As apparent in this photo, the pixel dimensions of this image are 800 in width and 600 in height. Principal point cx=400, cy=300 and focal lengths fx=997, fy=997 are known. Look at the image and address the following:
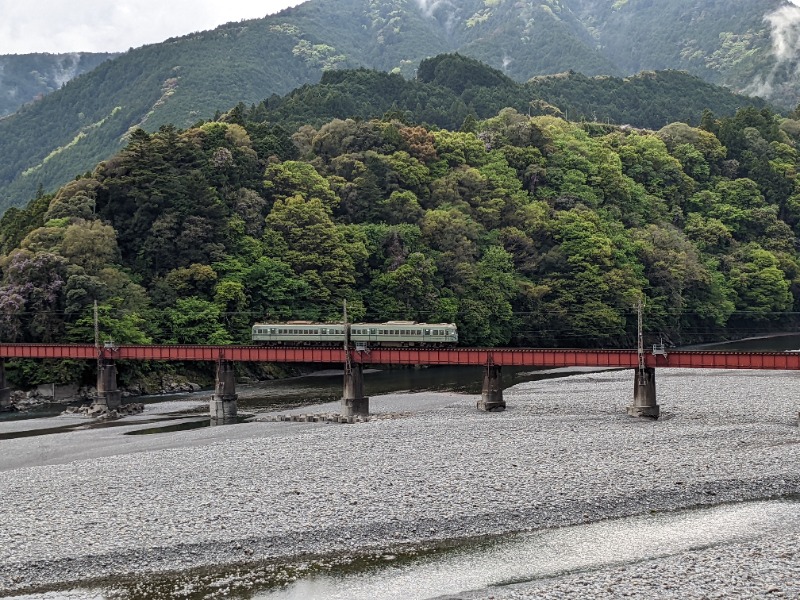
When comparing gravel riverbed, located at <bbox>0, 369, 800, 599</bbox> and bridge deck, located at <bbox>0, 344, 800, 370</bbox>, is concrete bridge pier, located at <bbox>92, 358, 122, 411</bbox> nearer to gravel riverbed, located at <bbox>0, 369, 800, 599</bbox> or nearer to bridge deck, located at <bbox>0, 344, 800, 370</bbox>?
bridge deck, located at <bbox>0, 344, 800, 370</bbox>

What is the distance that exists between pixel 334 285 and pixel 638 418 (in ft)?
210

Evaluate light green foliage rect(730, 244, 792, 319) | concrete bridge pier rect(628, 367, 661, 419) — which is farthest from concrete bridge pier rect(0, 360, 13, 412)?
light green foliage rect(730, 244, 792, 319)

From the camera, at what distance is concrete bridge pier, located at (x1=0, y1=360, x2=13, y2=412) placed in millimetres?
91675

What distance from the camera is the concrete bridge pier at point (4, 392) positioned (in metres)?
91.7

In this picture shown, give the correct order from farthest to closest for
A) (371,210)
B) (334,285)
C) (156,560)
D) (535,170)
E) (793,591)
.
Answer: (535,170) < (371,210) < (334,285) < (156,560) < (793,591)

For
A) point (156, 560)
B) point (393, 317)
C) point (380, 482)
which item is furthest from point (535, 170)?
point (156, 560)

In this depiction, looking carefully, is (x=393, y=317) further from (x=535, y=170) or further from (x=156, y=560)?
(x=156, y=560)

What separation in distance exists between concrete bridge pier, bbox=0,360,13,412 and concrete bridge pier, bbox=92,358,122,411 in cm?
Answer: 933

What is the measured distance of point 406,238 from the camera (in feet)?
445

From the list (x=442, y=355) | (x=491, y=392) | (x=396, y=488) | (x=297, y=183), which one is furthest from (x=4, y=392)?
(x=396, y=488)

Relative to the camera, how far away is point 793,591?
34281mm

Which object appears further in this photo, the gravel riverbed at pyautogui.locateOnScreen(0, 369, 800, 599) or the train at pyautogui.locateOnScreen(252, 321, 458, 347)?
the train at pyautogui.locateOnScreen(252, 321, 458, 347)

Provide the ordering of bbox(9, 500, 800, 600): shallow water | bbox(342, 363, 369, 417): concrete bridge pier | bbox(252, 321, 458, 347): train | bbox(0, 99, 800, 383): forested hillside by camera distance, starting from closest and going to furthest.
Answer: bbox(9, 500, 800, 600): shallow water → bbox(342, 363, 369, 417): concrete bridge pier → bbox(252, 321, 458, 347): train → bbox(0, 99, 800, 383): forested hillside

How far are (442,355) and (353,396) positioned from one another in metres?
8.53
